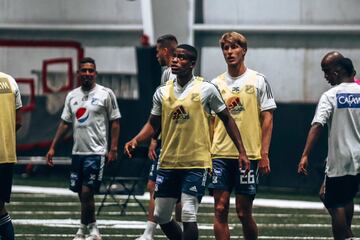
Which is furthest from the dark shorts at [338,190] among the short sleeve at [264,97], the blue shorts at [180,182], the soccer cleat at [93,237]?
the soccer cleat at [93,237]

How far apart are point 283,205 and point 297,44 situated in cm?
544

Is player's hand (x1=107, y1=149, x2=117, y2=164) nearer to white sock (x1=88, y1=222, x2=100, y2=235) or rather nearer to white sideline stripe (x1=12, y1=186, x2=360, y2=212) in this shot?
white sock (x1=88, y1=222, x2=100, y2=235)

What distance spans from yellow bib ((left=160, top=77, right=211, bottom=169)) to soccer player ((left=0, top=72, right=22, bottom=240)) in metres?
1.51

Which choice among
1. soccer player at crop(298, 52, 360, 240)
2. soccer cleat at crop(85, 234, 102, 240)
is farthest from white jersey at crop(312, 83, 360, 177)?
soccer cleat at crop(85, 234, 102, 240)

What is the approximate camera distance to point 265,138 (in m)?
14.4

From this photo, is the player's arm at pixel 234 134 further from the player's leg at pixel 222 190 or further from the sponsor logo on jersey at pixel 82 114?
the sponsor logo on jersey at pixel 82 114

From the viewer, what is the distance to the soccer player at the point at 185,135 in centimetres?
1372

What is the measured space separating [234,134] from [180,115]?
558mm

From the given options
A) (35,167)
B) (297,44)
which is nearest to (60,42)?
(35,167)

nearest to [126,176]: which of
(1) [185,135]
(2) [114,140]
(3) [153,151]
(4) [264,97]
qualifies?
(2) [114,140]

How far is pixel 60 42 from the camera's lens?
30766 mm

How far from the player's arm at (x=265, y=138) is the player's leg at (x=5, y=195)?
2.52 meters

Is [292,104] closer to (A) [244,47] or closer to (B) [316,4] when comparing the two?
(B) [316,4]

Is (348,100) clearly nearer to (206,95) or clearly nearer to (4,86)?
(206,95)
